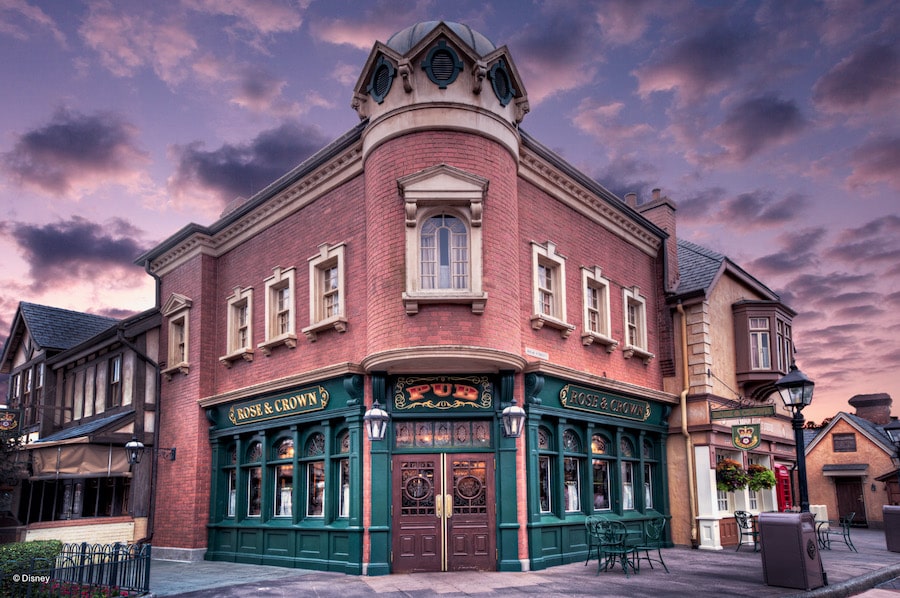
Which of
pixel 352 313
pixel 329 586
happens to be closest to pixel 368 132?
pixel 352 313

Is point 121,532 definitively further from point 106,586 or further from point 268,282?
point 106,586

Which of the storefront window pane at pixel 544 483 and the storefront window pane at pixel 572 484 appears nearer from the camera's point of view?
the storefront window pane at pixel 544 483

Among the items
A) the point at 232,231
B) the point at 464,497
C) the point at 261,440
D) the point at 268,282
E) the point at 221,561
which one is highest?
the point at 232,231

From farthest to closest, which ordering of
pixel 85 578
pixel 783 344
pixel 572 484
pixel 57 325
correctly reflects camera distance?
pixel 57 325 < pixel 783 344 < pixel 572 484 < pixel 85 578

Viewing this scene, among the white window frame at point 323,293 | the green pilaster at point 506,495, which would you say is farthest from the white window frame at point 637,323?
the white window frame at point 323,293

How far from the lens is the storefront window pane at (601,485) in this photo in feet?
60.2

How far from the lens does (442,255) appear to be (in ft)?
51.1

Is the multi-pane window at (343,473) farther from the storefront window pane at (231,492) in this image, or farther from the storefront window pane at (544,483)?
the storefront window pane at (231,492)

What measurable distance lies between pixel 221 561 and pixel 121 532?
3.48 m

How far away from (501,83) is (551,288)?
4.77 meters

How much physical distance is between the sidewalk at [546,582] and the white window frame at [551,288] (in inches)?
198

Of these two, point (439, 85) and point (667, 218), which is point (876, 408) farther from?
point (439, 85)

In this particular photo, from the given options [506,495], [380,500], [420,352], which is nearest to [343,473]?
[380,500]

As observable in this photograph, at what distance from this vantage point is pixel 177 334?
Result: 2219cm
